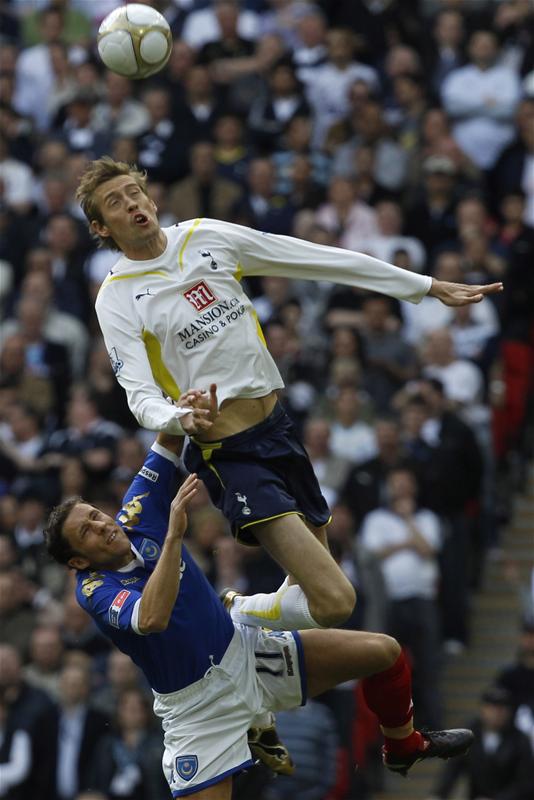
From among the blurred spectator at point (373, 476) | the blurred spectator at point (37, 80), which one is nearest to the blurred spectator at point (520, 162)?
the blurred spectator at point (373, 476)

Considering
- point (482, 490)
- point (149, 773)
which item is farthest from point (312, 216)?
point (149, 773)

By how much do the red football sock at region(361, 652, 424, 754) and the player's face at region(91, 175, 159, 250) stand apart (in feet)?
8.54

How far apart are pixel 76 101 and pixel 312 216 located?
371cm

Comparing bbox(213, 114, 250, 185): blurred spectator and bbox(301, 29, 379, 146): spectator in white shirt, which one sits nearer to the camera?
bbox(213, 114, 250, 185): blurred spectator

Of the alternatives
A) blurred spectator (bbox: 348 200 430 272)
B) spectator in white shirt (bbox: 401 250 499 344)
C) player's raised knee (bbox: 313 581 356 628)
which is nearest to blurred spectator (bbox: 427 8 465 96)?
blurred spectator (bbox: 348 200 430 272)

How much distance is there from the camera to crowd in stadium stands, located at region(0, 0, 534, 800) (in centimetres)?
1382

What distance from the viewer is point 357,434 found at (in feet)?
49.3

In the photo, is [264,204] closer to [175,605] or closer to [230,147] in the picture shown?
[230,147]

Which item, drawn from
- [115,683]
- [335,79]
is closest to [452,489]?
[115,683]

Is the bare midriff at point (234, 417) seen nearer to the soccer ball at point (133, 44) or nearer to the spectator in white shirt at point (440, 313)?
the soccer ball at point (133, 44)

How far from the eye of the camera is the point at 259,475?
898 centimetres

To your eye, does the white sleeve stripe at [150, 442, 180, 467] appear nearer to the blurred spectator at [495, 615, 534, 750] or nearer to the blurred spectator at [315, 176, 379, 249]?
the blurred spectator at [495, 615, 534, 750]

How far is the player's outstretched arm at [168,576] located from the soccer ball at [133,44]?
240 centimetres

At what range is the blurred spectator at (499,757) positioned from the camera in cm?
1290
